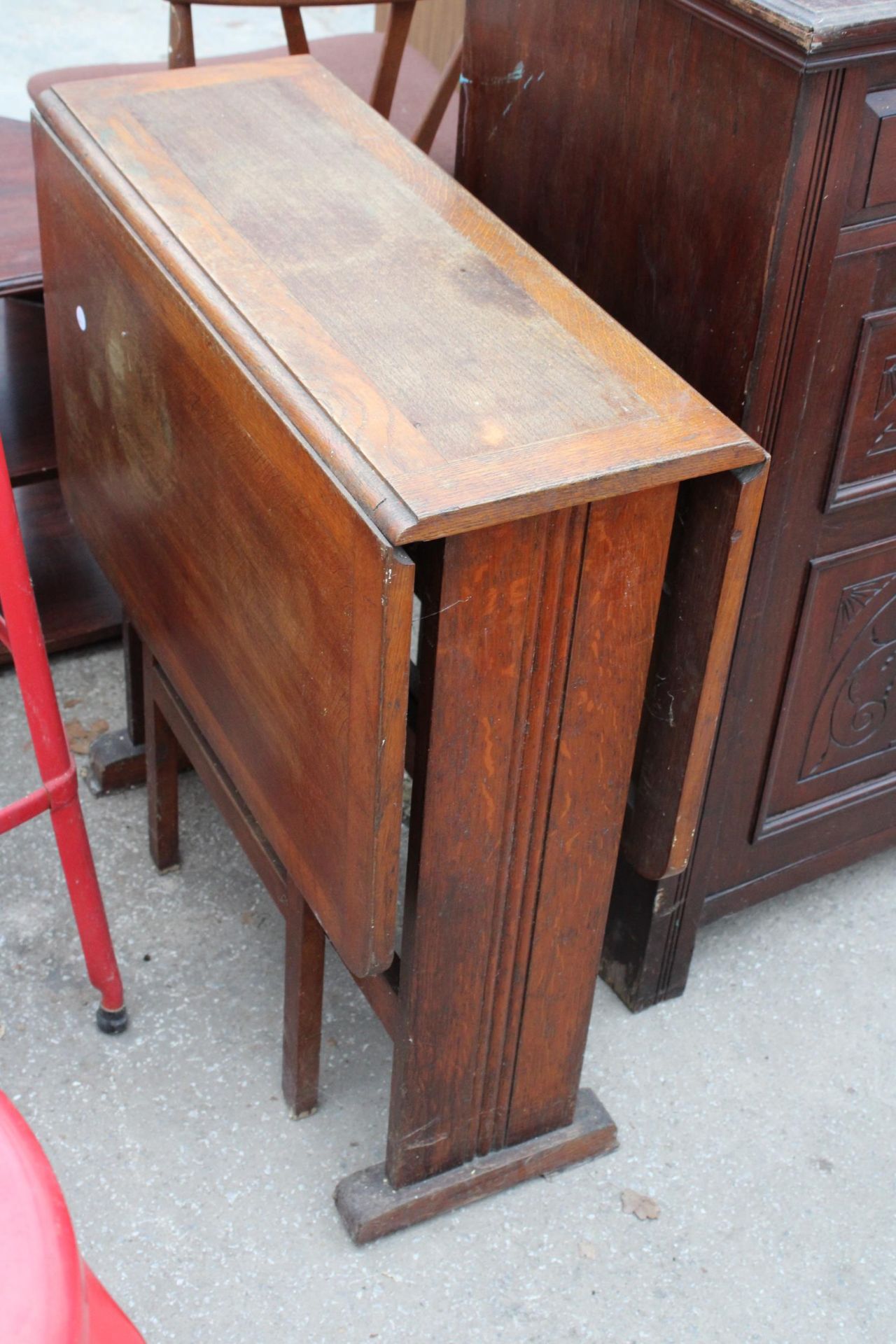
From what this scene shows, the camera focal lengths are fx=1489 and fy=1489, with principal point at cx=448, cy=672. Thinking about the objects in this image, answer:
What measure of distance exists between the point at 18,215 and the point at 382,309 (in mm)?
1309

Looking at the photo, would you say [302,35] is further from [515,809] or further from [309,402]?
[515,809]

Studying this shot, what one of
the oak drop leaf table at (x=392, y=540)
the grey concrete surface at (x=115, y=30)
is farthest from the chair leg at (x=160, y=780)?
the grey concrete surface at (x=115, y=30)

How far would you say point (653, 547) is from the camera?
137 cm

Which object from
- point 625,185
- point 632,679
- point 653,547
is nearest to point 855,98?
point 625,185

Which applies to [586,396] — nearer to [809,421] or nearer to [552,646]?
[552,646]

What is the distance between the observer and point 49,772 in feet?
5.86

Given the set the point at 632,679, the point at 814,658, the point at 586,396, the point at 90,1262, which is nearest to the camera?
the point at 586,396

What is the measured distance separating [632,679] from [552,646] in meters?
0.12

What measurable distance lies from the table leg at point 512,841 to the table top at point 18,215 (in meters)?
1.23

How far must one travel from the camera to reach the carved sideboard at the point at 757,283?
142 centimetres

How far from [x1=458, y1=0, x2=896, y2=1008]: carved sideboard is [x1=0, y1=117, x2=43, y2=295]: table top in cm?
72

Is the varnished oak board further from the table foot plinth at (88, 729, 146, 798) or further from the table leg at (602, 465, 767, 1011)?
the table foot plinth at (88, 729, 146, 798)

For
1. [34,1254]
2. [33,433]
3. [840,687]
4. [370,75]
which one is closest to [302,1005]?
[840,687]

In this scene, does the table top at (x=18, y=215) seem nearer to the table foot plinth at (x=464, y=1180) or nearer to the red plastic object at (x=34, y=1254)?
the table foot plinth at (x=464, y=1180)
